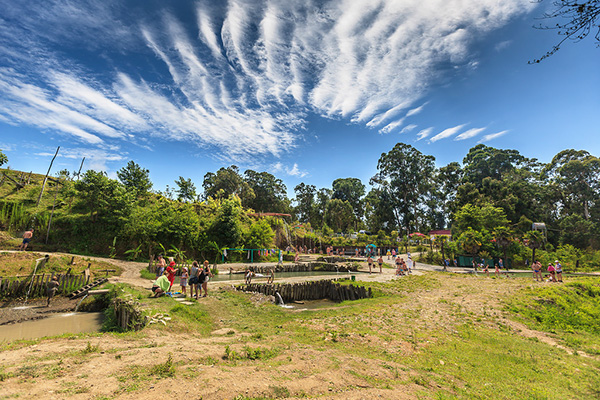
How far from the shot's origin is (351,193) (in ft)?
261

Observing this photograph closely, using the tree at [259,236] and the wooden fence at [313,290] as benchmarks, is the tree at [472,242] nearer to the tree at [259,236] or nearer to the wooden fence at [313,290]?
the wooden fence at [313,290]

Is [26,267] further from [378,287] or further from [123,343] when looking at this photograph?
[378,287]

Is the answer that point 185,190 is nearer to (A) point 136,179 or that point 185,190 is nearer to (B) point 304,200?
(A) point 136,179

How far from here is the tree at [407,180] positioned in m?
63.3

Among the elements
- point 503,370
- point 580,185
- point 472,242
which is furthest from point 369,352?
point 580,185

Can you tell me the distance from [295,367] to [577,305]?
1867cm

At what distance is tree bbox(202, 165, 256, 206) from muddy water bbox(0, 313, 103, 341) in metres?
49.1

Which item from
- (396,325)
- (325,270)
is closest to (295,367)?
(396,325)

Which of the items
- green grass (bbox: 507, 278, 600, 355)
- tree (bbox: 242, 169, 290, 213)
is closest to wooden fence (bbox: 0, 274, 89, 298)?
green grass (bbox: 507, 278, 600, 355)

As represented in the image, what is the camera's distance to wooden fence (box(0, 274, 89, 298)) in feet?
41.8

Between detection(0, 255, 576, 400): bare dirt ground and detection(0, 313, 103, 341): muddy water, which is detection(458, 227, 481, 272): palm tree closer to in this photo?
detection(0, 255, 576, 400): bare dirt ground

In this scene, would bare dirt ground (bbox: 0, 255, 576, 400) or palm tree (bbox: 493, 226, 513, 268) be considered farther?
palm tree (bbox: 493, 226, 513, 268)

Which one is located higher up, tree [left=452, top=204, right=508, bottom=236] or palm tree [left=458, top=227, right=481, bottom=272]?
tree [left=452, top=204, right=508, bottom=236]

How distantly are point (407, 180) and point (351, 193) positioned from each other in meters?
19.6
